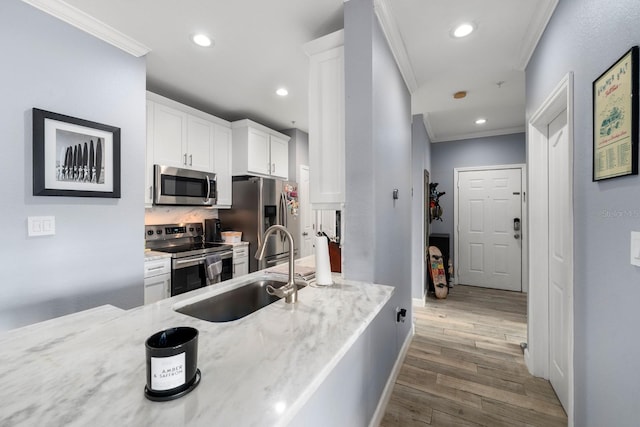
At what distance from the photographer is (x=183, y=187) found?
2998 millimetres

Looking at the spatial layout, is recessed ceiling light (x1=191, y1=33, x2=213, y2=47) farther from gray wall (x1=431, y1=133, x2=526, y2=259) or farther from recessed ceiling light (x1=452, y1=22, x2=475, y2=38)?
gray wall (x1=431, y1=133, x2=526, y2=259)

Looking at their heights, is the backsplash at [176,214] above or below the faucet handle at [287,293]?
above

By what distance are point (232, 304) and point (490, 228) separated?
175 inches

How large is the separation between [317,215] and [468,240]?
261cm

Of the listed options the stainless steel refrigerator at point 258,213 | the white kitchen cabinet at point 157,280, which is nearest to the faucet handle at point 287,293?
the white kitchen cabinet at point 157,280

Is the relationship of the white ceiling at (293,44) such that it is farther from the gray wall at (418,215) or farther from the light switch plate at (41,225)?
the light switch plate at (41,225)

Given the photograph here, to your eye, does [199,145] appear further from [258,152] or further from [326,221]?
[326,221]

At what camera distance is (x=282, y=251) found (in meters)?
3.79

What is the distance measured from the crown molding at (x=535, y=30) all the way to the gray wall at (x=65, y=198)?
2.86 m

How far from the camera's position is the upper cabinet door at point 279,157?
4020 mm

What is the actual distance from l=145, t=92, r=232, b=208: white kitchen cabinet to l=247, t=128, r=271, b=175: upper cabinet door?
29cm

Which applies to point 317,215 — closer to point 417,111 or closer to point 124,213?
point 417,111

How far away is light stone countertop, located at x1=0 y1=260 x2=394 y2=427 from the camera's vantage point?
1.83 ft

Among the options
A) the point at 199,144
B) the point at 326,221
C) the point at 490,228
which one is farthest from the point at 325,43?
the point at 490,228
